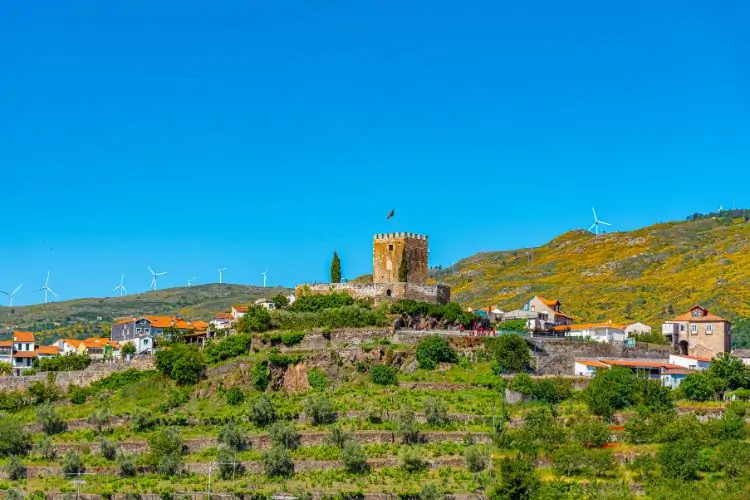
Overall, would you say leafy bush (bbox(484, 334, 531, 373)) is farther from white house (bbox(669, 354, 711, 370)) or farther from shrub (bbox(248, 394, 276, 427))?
shrub (bbox(248, 394, 276, 427))

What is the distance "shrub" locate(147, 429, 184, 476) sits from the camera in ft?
215

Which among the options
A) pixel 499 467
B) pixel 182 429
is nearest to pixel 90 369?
pixel 182 429

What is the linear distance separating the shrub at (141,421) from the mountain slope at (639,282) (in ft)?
238

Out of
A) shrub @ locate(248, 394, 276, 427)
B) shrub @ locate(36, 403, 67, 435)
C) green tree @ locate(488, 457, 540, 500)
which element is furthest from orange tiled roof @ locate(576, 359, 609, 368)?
shrub @ locate(36, 403, 67, 435)

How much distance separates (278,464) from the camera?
63250mm

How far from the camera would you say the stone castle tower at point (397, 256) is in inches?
3565

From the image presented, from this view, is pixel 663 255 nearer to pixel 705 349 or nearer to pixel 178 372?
pixel 705 349

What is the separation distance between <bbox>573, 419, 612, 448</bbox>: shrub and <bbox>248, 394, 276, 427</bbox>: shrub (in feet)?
63.0

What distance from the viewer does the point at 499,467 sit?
60594 millimetres

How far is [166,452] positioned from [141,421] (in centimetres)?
A: 729

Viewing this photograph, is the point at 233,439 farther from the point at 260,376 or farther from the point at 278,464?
the point at 260,376

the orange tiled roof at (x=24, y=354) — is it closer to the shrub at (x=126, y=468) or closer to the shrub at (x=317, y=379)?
the shrub at (x=317, y=379)

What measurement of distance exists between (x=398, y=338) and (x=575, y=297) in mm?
85307

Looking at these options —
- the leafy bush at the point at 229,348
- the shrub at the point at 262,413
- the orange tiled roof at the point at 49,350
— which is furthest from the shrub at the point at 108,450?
the orange tiled roof at the point at 49,350
